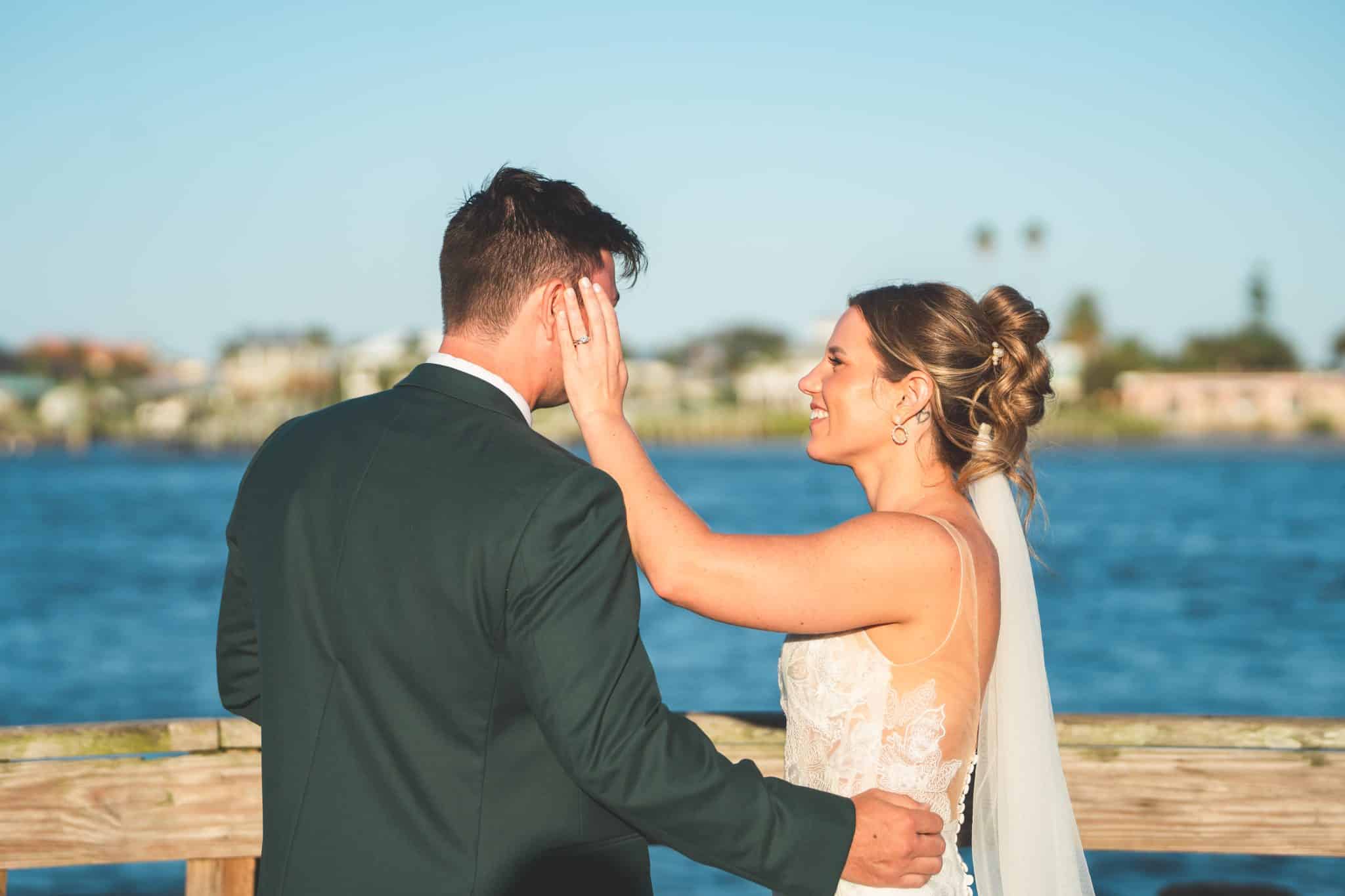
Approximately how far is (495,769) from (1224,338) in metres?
138

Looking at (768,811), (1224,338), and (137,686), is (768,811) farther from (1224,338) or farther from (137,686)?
(1224,338)

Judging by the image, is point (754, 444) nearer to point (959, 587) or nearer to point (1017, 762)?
point (1017, 762)

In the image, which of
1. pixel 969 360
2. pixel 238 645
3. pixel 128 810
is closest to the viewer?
pixel 238 645

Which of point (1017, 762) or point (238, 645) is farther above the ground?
point (238, 645)

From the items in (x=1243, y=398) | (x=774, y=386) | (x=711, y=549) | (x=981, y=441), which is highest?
(x=981, y=441)

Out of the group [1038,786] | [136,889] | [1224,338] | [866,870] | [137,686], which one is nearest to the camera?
[866,870]

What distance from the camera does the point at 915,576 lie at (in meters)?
2.65

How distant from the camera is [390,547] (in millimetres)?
2016

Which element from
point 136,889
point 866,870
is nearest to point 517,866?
point 866,870

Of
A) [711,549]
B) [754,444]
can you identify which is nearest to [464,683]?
[711,549]

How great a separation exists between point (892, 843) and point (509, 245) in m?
1.29

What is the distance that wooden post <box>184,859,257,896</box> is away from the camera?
2656mm

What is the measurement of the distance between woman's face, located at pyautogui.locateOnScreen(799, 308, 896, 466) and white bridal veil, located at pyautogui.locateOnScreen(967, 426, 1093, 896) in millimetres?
260

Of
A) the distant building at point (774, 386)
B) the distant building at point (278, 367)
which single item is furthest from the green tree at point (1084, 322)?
the distant building at point (278, 367)
